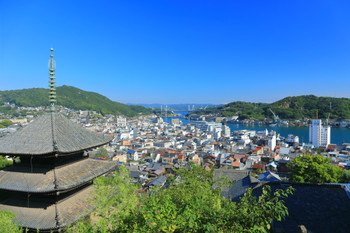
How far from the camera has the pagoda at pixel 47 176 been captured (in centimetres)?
462

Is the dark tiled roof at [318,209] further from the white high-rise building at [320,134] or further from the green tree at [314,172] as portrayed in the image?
the white high-rise building at [320,134]

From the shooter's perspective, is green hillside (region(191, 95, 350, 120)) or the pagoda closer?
the pagoda

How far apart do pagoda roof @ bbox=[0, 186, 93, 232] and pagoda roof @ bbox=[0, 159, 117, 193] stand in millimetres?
491

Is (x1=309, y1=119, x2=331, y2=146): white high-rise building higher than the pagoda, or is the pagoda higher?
the pagoda

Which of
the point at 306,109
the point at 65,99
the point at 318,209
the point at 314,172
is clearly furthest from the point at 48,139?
the point at 65,99

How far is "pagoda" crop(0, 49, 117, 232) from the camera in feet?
15.2

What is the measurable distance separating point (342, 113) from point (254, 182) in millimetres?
86780

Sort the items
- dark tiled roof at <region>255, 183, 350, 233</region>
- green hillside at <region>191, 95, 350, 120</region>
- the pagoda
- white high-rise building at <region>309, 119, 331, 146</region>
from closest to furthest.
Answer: the pagoda → dark tiled roof at <region>255, 183, 350, 233</region> → white high-rise building at <region>309, 119, 331, 146</region> → green hillside at <region>191, 95, 350, 120</region>

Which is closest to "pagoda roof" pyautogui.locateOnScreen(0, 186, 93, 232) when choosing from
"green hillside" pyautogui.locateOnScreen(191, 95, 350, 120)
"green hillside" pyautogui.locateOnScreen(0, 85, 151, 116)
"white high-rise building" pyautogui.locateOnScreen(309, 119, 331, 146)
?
"white high-rise building" pyautogui.locateOnScreen(309, 119, 331, 146)

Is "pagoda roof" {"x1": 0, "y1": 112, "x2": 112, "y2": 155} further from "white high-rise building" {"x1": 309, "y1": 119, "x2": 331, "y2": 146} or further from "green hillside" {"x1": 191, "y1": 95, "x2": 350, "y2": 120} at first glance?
"green hillside" {"x1": 191, "y1": 95, "x2": 350, "y2": 120}

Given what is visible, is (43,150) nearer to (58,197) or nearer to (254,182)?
(58,197)

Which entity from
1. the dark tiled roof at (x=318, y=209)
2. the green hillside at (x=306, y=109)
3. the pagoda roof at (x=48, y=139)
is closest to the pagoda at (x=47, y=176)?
the pagoda roof at (x=48, y=139)

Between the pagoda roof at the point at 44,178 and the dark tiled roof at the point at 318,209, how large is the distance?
14.7 ft

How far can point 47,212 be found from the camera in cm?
473
